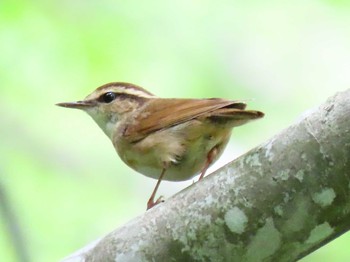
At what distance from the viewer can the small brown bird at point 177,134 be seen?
399 cm

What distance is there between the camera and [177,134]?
13.7 ft

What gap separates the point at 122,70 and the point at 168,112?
9.69 ft

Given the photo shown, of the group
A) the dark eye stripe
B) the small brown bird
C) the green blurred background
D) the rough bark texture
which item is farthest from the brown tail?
the green blurred background

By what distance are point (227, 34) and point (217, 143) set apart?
135 inches

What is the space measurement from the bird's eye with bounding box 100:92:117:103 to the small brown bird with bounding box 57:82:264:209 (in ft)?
1.01

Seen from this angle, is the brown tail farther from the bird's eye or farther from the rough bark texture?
the bird's eye

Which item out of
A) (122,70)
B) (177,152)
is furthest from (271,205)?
(122,70)

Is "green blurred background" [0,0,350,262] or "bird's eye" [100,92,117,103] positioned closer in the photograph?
"bird's eye" [100,92,117,103]

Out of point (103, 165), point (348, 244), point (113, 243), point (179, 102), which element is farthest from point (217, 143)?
point (103, 165)

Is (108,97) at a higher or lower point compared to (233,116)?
lower

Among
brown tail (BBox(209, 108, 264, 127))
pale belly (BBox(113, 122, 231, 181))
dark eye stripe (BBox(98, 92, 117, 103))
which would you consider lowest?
pale belly (BBox(113, 122, 231, 181))

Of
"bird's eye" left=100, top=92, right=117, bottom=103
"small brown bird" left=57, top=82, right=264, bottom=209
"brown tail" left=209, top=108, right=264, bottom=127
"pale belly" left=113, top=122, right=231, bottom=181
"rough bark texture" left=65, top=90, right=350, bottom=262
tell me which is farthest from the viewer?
"bird's eye" left=100, top=92, right=117, bottom=103

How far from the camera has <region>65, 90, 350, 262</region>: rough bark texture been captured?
2.94 meters

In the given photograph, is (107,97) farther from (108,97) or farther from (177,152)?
(177,152)
